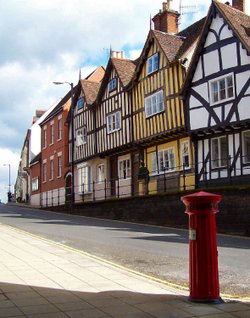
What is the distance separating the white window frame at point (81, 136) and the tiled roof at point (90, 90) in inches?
81.1

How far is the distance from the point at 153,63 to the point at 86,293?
21.1 metres

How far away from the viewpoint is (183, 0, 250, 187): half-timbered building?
20578 millimetres

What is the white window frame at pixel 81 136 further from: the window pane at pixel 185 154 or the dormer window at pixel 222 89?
the dormer window at pixel 222 89

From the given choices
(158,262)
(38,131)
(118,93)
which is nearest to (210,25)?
(118,93)

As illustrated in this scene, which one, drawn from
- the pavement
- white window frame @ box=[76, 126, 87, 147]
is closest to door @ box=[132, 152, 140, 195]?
white window frame @ box=[76, 126, 87, 147]

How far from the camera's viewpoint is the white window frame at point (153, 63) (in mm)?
26266

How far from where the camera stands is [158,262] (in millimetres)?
10453

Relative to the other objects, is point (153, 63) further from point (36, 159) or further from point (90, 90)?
point (36, 159)

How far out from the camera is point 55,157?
134ft

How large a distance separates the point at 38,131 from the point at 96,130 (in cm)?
2255

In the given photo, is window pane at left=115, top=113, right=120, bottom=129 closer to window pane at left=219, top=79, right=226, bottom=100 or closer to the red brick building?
the red brick building

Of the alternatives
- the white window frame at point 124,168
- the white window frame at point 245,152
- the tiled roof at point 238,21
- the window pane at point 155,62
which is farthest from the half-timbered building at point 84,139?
the white window frame at point 245,152

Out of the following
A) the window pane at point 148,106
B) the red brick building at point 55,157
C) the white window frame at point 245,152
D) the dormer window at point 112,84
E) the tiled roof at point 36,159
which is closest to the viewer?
the white window frame at point 245,152

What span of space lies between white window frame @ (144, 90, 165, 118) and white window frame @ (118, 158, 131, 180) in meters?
4.26
